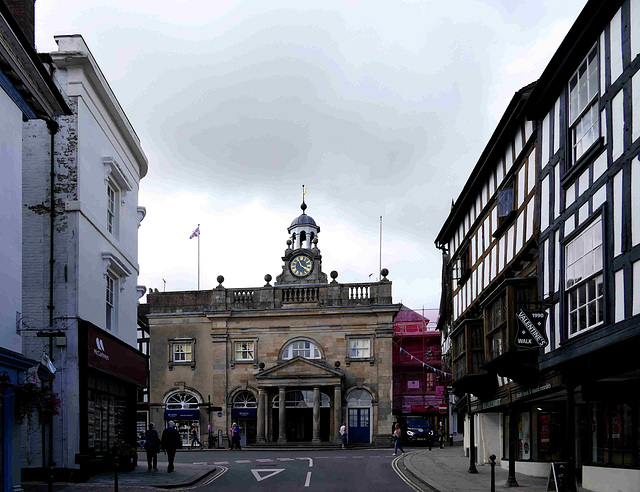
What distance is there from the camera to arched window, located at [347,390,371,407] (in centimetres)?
5150

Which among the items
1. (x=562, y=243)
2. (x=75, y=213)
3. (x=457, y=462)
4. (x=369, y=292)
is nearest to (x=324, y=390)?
(x=369, y=292)

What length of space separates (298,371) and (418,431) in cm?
820

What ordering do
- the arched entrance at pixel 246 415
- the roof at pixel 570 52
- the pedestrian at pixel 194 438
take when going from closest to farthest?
the roof at pixel 570 52 < the pedestrian at pixel 194 438 < the arched entrance at pixel 246 415

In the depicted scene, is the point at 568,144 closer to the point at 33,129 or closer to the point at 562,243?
the point at 562,243

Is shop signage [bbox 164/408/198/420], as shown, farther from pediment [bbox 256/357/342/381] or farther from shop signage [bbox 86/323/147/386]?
shop signage [bbox 86/323/147/386]

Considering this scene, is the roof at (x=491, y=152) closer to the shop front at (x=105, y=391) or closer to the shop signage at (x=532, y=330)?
the shop signage at (x=532, y=330)

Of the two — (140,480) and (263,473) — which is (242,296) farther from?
(140,480)

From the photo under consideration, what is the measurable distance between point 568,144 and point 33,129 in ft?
43.8

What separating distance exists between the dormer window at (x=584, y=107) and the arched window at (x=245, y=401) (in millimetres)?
39998

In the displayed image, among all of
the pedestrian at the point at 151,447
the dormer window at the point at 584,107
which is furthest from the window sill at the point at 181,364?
the dormer window at the point at 584,107

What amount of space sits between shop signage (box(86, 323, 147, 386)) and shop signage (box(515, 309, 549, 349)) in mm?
10749

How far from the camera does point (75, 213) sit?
818 inches

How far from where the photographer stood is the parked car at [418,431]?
47.9m

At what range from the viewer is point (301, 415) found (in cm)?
5197
